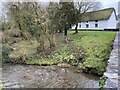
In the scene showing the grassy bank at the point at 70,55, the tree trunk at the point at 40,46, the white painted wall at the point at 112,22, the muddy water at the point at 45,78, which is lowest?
the muddy water at the point at 45,78

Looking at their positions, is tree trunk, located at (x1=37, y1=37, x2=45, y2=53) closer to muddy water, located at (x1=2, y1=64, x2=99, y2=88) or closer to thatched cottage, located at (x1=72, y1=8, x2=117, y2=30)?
muddy water, located at (x1=2, y1=64, x2=99, y2=88)

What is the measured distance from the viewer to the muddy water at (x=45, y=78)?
8.95 meters

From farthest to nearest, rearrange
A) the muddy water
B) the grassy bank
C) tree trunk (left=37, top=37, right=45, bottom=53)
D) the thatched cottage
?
the thatched cottage
tree trunk (left=37, top=37, right=45, bottom=53)
the grassy bank
the muddy water

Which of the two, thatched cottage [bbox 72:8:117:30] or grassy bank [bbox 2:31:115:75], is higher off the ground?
thatched cottage [bbox 72:8:117:30]

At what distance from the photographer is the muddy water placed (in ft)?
29.4

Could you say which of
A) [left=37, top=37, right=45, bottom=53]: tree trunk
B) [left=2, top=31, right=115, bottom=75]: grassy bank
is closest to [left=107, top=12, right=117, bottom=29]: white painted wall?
[left=2, top=31, right=115, bottom=75]: grassy bank

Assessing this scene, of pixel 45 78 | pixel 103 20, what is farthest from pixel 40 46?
pixel 103 20

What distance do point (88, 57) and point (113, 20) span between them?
924 inches

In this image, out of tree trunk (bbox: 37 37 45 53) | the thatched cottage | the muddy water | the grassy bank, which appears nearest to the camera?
the muddy water

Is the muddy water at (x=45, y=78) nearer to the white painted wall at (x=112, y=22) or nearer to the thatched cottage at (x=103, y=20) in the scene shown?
the thatched cottage at (x=103, y=20)

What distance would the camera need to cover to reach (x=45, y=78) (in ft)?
33.2

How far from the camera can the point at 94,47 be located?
1521 cm

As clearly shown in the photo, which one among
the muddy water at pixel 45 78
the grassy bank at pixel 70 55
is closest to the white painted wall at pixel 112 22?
the grassy bank at pixel 70 55

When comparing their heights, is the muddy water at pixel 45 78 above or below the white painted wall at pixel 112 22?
below
